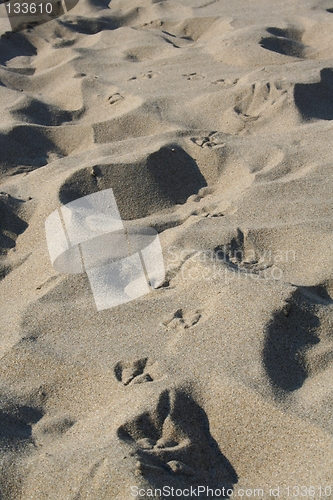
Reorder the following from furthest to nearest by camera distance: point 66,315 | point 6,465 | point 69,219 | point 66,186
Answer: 1. point 66,186
2. point 69,219
3. point 66,315
4. point 6,465

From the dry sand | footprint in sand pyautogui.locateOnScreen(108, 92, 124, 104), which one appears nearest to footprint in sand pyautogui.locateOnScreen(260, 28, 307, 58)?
the dry sand

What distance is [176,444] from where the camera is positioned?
1254 mm

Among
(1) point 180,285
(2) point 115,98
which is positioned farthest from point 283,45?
(1) point 180,285

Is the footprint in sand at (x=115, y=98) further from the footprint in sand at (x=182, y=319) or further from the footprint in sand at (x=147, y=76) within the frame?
the footprint in sand at (x=182, y=319)

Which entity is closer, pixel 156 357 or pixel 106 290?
pixel 156 357

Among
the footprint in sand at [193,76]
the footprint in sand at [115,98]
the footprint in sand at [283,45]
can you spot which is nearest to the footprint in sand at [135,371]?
the footprint in sand at [115,98]

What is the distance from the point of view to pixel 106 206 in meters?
2.08

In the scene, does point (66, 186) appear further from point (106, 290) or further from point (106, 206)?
point (106, 290)

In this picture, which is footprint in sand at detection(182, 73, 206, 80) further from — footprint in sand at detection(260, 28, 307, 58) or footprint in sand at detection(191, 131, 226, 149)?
footprint in sand at detection(191, 131, 226, 149)

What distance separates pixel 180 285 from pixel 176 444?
54 cm

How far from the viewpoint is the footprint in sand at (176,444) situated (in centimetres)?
119

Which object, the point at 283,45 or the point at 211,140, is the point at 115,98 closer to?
the point at 211,140

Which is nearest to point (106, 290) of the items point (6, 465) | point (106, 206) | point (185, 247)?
point (185, 247)

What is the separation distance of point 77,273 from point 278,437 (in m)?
0.80
